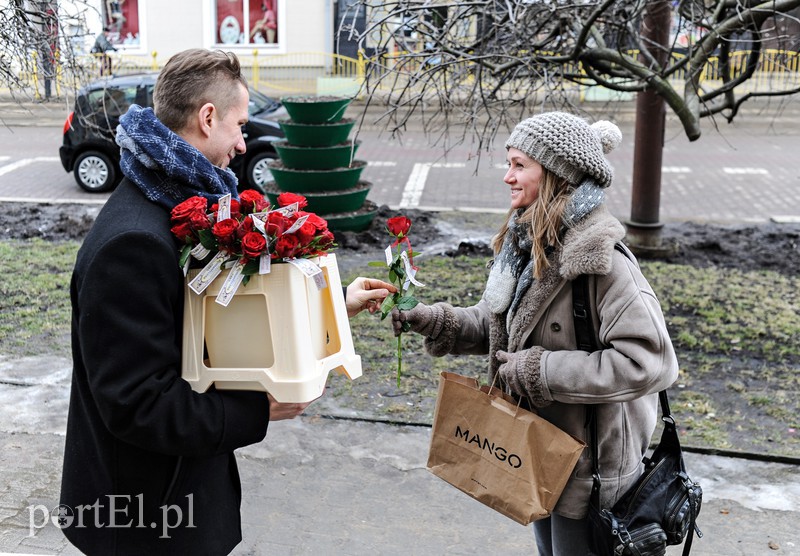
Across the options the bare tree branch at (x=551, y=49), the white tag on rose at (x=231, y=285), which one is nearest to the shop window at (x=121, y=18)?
the bare tree branch at (x=551, y=49)

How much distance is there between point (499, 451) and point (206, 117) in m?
1.34

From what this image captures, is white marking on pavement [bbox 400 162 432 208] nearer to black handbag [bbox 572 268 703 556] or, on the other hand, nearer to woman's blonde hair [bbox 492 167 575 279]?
woman's blonde hair [bbox 492 167 575 279]

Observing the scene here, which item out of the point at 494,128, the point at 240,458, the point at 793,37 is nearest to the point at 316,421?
the point at 240,458

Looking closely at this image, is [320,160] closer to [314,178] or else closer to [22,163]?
[314,178]

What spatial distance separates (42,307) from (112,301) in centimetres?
575

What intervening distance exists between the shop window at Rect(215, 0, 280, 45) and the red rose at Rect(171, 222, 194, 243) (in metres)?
22.1

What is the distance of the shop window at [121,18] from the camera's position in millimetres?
23281

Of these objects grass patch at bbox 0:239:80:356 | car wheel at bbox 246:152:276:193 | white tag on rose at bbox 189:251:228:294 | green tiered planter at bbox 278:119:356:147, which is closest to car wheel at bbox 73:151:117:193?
car wheel at bbox 246:152:276:193

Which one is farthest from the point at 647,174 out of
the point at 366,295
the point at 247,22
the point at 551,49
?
the point at 247,22

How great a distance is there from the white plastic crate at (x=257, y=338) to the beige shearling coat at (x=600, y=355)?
0.77m

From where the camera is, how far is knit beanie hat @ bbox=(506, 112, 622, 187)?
2707mm

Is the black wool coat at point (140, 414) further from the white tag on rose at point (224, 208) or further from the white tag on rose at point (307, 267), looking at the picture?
the white tag on rose at point (307, 267)

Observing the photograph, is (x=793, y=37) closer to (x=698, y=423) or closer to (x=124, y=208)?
(x=698, y=423)

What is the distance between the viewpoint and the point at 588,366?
2.60 meters
